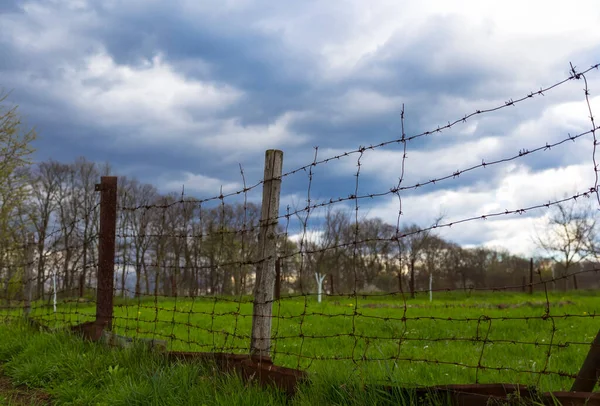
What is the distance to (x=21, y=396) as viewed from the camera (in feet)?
17.6

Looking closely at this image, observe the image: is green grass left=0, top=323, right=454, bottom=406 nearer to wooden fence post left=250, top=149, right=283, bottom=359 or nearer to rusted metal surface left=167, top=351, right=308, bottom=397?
rusted metal surface left=167, top=351, right=308, bottom=397

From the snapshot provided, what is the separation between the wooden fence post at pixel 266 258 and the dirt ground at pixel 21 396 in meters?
2.26

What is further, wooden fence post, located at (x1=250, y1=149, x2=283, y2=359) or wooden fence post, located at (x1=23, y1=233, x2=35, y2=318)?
wooden fence post, located at (x1=23, y1=233, x2=35, y2=318)

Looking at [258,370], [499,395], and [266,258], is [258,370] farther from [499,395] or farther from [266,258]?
[499,395]

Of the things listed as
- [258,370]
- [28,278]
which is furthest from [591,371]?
[28,278]

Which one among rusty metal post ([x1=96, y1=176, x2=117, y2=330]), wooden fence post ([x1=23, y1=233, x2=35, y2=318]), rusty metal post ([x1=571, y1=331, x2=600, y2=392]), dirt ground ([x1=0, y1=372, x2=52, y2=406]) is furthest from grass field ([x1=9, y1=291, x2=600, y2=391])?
dirt ground ([x1=0, y1=372, x2=52, y2=406])

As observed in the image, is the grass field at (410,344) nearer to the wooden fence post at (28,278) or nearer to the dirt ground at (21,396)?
the wooden fence post at (28,278)

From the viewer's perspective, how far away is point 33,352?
21.1ft

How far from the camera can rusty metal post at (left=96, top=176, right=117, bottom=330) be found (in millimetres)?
6629

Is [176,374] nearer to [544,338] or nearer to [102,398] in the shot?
[102,398]

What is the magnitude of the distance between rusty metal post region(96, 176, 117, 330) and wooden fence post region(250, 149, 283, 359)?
2.85 meters

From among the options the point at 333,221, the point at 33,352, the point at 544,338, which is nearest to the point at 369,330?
the point at 544,338

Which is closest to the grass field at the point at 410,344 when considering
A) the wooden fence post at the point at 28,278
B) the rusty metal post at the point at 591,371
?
the rusty metal post at the point at 591,371

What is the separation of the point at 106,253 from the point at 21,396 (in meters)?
1.97
